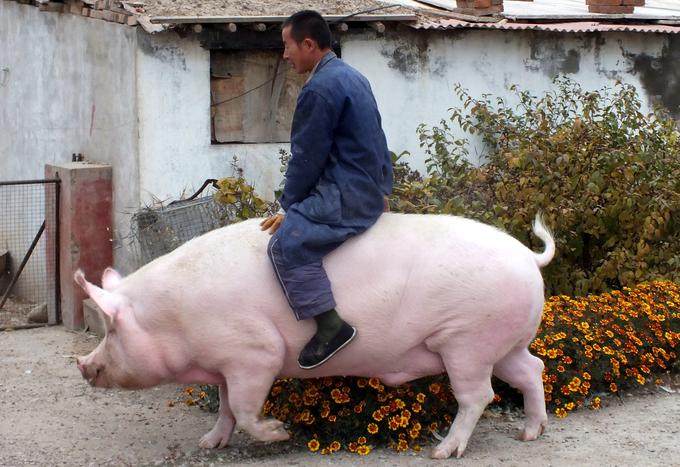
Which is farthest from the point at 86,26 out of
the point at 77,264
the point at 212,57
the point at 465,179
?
the point at 465,179

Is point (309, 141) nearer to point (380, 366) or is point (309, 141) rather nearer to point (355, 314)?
point (355, 314)

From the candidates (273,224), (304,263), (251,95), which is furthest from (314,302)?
(251,95)

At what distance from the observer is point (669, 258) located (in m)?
8.31

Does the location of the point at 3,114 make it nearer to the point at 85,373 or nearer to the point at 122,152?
the point at 122,152

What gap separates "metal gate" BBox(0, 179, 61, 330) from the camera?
10070 mm

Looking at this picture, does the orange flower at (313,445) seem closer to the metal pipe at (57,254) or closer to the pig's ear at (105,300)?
the pig's ear at (105,300)

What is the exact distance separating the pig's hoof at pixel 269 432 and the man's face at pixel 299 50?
70.6 inches

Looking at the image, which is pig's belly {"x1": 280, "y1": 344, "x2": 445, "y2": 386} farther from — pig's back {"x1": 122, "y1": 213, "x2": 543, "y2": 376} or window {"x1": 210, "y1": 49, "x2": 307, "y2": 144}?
window {"x1": 210, "y1": 49, "x2": 307, "y2": 144}

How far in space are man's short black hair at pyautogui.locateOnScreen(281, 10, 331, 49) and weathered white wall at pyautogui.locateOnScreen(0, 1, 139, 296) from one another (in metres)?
3.96

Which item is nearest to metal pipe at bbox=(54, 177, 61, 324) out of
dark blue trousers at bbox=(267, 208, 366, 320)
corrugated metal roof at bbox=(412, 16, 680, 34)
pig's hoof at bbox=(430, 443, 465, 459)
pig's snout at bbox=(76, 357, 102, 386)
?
corrugated metal roof at bbox=(412, 16, 680, 34)

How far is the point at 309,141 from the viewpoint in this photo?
5.68 metres

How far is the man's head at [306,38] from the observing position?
576cm

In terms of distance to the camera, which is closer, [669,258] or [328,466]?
[328,466]

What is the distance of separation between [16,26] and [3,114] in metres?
0.97
